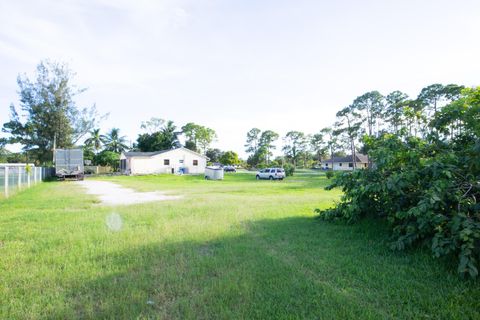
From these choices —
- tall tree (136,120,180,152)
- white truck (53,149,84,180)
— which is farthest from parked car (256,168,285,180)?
tall tree (136,120,180,152)

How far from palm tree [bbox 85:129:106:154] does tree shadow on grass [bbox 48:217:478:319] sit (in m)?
56.0

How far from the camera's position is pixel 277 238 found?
201 inches

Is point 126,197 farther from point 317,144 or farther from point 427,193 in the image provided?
point 317,144

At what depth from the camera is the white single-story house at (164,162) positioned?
38.8m

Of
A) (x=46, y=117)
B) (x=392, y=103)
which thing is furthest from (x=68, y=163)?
(x=392, y=103)

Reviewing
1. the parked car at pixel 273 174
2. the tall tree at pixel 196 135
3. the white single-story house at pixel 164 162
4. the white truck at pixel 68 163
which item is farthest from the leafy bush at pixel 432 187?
the tall tree at pixel 196 135

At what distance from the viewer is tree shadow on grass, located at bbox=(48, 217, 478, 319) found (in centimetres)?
262

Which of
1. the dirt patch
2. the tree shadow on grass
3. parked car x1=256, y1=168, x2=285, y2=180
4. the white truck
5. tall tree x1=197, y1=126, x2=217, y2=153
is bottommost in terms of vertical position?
the tree shadow on grass

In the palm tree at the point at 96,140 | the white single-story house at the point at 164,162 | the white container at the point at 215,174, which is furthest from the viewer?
the palm tree at the point at 96,140

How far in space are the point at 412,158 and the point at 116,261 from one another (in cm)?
525

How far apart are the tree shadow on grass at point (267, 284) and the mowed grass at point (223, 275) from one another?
1cm

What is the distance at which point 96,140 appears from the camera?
53.7m

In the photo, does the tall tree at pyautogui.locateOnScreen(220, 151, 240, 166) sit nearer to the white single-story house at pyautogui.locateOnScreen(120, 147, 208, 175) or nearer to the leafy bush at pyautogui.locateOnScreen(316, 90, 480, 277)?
the white single-story house at pyautogui.locateOnScreen(120, 147, 208, 175)

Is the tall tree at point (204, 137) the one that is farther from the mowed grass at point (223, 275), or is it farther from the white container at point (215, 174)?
the mowed grass at point (223, 275)
